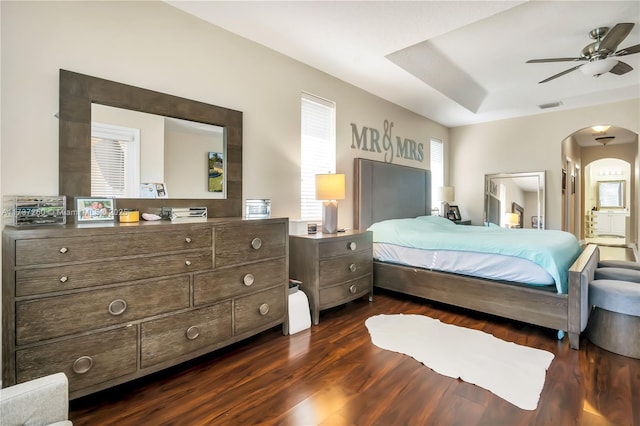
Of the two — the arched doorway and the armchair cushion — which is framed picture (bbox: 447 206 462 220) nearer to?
the arched doorway

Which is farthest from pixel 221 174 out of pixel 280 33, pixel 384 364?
pixel 384 364

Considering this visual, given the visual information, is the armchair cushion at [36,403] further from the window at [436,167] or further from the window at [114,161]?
the window at [436,167]

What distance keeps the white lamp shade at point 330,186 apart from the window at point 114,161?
162 centimetres

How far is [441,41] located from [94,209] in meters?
3.49

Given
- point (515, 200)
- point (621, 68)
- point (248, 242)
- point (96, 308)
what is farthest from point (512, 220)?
point (96, 308)

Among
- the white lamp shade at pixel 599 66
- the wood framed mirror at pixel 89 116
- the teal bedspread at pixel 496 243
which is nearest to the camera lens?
the wood framed mirror at pixel 89 116

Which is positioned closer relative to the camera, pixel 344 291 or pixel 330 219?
pixel 344 291

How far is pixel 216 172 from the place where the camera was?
2.62 meters

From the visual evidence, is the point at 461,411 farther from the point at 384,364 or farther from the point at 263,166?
the point at 263,166

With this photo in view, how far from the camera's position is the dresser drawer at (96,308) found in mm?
1391

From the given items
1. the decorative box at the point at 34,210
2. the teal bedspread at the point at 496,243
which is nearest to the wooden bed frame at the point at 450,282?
the teal bedspread at the point at 496,243

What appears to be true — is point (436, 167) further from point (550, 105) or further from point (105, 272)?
point (105, 272)

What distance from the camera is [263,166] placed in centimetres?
301

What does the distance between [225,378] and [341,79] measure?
133 inches
